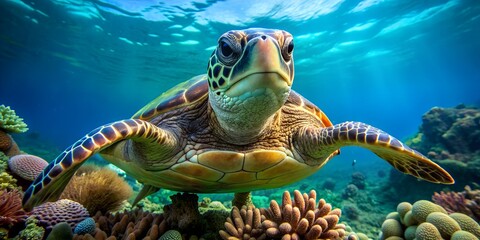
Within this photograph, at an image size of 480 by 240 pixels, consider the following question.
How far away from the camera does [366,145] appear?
2615 millimetres

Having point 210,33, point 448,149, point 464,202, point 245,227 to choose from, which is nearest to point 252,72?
point 245,227

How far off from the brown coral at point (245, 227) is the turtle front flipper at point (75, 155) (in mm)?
1041

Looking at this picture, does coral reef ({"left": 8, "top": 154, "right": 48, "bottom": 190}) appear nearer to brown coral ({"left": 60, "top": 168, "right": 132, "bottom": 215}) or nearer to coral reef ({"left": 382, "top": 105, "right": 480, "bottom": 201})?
brown coral ({"left": 60, "top": 168, "right": 132, "bottom": 215})

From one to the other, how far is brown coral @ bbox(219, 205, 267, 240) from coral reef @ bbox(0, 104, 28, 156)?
4349 millimetres

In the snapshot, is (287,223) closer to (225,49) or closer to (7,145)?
(225,49)

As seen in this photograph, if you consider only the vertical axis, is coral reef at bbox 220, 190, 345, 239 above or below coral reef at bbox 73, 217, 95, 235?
above

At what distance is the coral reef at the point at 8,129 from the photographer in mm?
4305

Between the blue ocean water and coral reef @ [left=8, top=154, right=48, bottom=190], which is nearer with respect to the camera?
coral reef @ [left=8, top=154, right=48, bottom=190]

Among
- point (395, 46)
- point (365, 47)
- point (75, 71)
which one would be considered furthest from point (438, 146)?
point (75, 71)

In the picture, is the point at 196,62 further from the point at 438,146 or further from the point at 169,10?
the point at 438,146

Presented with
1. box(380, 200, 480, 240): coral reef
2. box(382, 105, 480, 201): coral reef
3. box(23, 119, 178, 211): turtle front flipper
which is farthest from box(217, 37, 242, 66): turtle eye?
box(382, 105, 480, 201): coral reef

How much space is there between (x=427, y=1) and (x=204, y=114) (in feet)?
61.2

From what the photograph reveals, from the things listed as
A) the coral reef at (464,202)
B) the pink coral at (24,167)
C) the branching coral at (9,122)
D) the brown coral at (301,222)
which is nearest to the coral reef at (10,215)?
the pink coral at (24,167)

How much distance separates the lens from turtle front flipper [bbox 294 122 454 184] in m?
2.48
